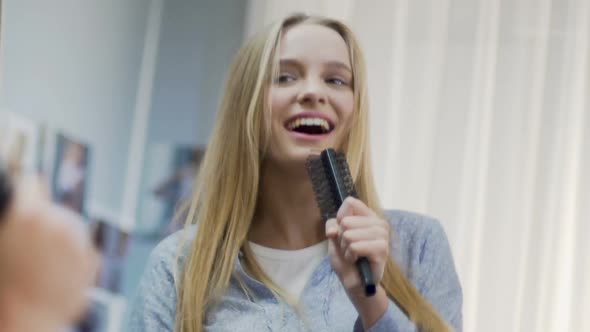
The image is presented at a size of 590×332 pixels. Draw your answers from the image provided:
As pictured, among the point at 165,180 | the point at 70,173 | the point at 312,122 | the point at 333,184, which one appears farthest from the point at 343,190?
the point at 165,180

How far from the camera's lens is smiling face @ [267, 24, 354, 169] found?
0.81 meters

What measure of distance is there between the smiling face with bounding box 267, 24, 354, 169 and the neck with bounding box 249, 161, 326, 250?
34 millimetres

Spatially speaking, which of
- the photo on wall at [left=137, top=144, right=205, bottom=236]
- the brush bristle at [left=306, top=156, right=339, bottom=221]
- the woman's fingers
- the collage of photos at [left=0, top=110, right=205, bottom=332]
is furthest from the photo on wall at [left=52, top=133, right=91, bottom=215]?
the woman's fingers

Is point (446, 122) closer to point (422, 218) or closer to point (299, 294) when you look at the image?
point (422, 218)

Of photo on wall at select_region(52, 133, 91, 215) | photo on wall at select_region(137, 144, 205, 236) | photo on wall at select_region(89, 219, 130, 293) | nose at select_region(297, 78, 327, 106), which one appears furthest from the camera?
photo on wall at select_region(137, 144, 205, 236)

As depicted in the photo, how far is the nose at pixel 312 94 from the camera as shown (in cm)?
81

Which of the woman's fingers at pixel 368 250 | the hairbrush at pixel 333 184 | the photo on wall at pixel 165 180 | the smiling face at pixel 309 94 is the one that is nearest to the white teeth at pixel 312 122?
the smiling face at pixel 309 94

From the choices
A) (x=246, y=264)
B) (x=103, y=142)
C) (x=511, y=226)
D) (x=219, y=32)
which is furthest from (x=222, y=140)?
(x=219, y=32)

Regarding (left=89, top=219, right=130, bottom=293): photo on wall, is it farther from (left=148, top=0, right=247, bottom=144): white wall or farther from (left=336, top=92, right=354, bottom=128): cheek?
(left=336, top=92, right=354, bottom=128): cheek

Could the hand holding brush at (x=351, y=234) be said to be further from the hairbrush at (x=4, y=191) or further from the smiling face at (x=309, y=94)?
the hairbrush at (x=4, y=191)

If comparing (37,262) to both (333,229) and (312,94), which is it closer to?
(333,229)

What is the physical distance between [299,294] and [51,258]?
68 centimetres

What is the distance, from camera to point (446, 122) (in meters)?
1.38

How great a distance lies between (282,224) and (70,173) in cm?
36
